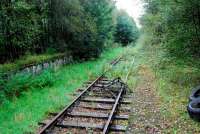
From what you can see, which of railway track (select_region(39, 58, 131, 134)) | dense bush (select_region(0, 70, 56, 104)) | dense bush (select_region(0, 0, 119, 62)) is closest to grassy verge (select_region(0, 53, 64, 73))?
dense bush (select_region(0, 70, 56, 104))

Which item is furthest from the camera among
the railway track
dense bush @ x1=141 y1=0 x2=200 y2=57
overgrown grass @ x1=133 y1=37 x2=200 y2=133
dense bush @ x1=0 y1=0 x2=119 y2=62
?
dense bush @ x1=0 y1=0 x2=119 y2=62

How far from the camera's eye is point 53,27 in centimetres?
2289

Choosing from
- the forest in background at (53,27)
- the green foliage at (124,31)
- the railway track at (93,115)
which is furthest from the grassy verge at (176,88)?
the green foliage at (124,31)

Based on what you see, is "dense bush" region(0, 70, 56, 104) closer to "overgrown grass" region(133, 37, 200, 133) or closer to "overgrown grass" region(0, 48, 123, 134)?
"overgrown grass" region(0, 48, 123, 134)

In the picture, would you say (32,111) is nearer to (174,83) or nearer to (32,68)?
(32,68)

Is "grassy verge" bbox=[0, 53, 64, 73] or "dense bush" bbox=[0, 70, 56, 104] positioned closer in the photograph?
"dense bush" bbox=[0, 70, 56, 104]

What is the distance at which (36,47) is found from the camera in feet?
65.2

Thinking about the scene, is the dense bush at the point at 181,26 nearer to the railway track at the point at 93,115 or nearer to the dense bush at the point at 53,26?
the railway track at the point at 93,115

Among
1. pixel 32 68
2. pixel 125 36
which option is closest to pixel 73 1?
pixel 32 68

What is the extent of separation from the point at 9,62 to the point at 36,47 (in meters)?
5.26

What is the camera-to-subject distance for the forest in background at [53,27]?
553 inches

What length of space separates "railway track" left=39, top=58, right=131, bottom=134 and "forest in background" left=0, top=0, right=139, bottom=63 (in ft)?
14.2

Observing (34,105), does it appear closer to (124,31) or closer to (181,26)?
(181,26)

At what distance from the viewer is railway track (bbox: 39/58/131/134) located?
8.18m
